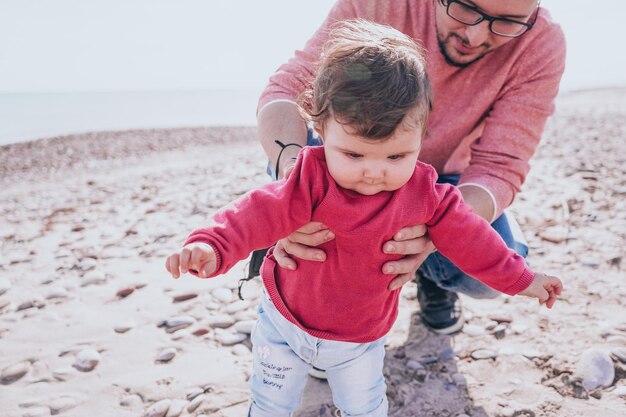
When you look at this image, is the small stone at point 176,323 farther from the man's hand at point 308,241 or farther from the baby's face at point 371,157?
the baby's face at point 371,157

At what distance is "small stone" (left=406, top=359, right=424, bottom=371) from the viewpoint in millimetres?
2718

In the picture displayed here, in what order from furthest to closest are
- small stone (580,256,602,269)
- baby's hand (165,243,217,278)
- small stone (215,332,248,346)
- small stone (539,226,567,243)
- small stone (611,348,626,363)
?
small stone (539,226,567,243) < small stone (580,256,602,269) < small stone (215,332,248,346) < small stone (611,348,626,363) < baby's hand (165,243,217,278)

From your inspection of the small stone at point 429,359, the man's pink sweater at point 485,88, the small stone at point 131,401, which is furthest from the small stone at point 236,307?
the man's pink sweater at point 485,88

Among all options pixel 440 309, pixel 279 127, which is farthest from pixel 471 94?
pixel 440 309

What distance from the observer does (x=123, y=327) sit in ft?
10.4

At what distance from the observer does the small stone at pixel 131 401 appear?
8.12 ft

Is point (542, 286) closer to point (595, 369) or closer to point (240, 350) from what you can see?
point (595, 369)

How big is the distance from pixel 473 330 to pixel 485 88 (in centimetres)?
153

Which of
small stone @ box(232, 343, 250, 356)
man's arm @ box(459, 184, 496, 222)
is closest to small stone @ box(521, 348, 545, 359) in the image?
man's arm @ box(459, 184, 496, 222)

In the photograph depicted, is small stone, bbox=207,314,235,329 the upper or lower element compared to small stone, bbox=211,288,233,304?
upper

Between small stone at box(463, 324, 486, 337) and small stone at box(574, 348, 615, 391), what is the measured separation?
586 mm

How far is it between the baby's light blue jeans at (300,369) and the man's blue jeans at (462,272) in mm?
959

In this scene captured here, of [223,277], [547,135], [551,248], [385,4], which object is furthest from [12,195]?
[547,135]

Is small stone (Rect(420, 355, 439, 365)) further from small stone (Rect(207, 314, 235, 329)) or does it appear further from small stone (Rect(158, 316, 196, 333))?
small stone (Rect(158, 316, 196, 333))
